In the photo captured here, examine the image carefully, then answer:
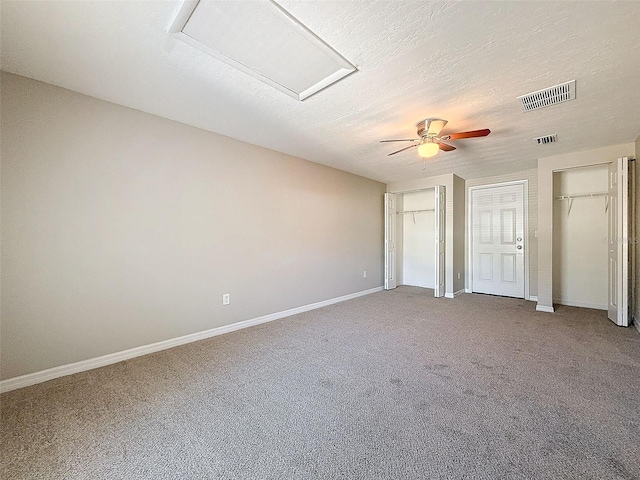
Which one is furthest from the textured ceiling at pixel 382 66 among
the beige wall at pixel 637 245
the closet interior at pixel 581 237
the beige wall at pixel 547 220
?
the closet interior at pixel 581 237

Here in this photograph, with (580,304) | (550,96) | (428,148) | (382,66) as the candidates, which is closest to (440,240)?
(580,304)

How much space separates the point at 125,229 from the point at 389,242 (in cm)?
478

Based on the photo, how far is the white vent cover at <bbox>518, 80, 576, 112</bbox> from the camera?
7.26ft

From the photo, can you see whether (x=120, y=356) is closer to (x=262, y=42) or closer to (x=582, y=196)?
(x=262, y=42)

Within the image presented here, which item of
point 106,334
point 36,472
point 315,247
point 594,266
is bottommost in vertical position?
point 36,472

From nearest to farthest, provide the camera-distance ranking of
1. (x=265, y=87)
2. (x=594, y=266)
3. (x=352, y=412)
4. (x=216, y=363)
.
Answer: (x=352, y=412)
(x=265, y=87)
(x=216, y=363)
(x=594, y=266)

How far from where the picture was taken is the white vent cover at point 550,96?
2213mm

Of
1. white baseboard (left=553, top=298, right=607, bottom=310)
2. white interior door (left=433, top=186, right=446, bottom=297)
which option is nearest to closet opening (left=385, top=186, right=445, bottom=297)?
white interior door (left=433, top=186, right=446, bottom=297)

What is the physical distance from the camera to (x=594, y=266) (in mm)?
4227

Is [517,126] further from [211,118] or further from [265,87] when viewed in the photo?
[211,118]

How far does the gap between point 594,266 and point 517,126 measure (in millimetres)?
3074

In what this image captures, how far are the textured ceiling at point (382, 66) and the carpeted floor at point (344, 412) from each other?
245 centimetres

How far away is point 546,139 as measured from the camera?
3.34 m

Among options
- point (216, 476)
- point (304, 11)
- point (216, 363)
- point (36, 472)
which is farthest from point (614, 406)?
point (36, 472)
